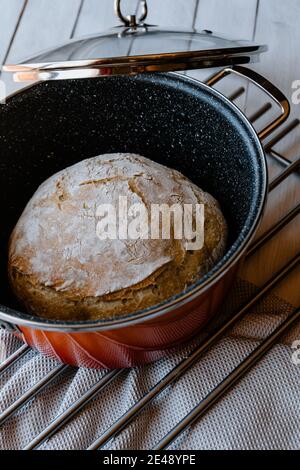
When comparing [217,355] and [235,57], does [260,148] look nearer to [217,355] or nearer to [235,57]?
[235,57]

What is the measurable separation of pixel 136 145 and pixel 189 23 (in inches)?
15.8

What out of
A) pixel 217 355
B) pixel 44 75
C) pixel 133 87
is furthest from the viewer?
pixel 133 87

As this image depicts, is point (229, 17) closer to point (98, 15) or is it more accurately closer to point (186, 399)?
point (98, 15)

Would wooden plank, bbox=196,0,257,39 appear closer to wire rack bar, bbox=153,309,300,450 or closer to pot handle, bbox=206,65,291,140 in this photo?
pot handle, bbox=206,65,291,140

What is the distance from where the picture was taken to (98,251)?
762mm

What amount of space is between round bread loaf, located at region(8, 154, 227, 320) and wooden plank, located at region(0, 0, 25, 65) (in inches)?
21.1

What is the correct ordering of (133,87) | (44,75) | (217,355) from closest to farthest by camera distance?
(44,75) → (217,355) → (133,87)

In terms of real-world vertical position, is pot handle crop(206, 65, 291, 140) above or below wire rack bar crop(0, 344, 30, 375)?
above

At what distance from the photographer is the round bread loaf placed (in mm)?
745

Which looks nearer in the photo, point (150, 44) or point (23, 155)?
point (150, 44)

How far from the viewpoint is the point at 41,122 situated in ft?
3.08

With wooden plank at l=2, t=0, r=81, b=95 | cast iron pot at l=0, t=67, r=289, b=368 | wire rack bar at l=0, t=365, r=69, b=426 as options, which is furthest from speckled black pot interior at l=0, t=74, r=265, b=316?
wooden plank at l=2, t=0, r=81, b=95

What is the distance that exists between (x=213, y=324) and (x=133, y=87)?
15.4 inches
